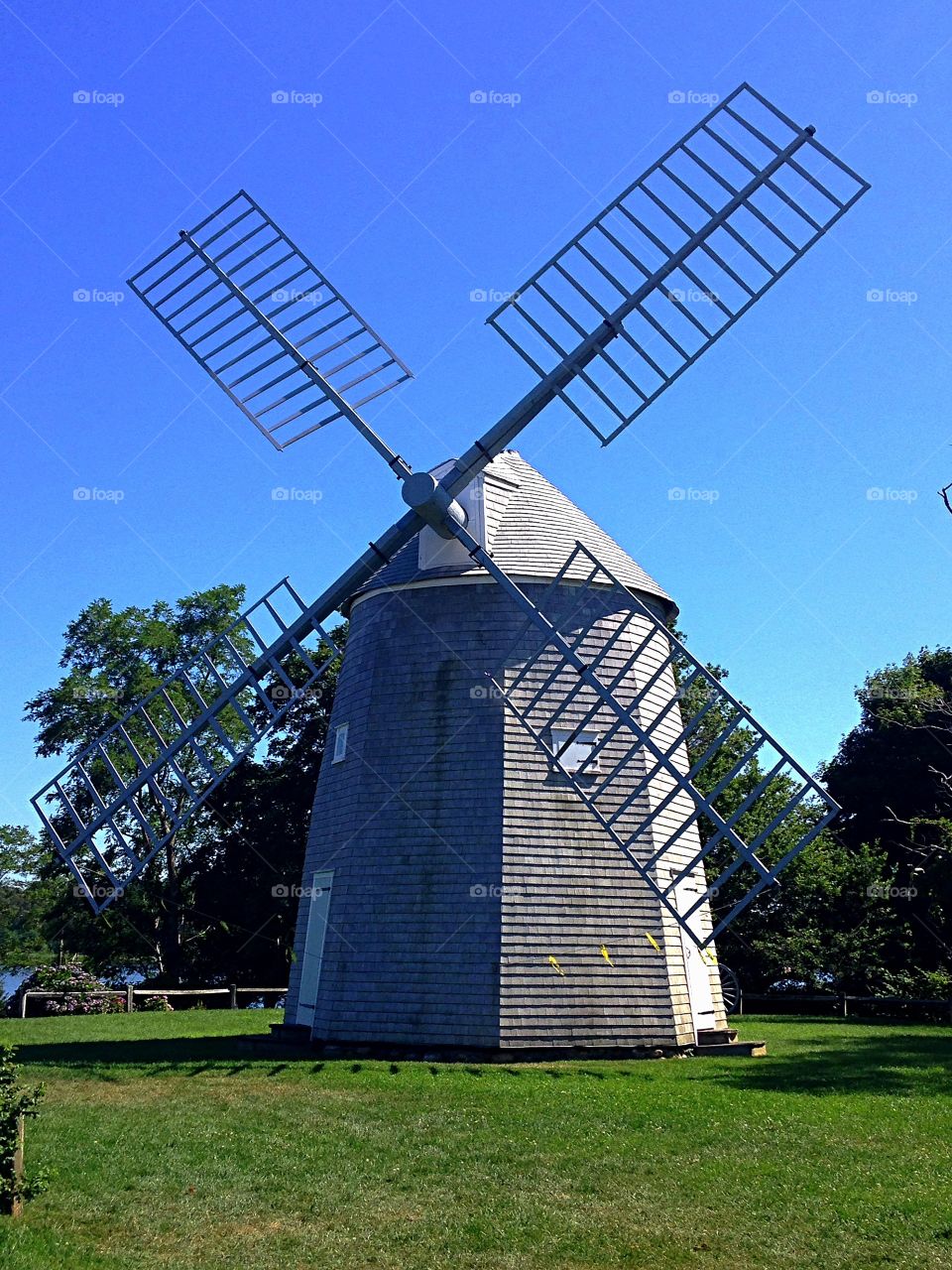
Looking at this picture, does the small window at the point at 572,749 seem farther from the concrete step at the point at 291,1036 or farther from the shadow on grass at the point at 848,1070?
the concrete step at the point at 291,1036

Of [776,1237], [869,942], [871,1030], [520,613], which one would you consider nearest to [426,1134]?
[776,1237]

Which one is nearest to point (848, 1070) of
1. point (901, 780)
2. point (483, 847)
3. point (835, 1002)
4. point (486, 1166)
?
point (483, 847)

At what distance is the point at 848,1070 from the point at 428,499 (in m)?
9.00

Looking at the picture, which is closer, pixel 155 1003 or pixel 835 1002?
pixel 835 1002

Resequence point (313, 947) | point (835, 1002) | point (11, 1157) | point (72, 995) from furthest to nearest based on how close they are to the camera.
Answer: point (835, 1002) < point (72, 995) < point (313, 947) < point (11, 1157)

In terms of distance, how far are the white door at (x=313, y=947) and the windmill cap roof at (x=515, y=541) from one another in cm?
446

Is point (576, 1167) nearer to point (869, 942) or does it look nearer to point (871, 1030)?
point (871, 1030)

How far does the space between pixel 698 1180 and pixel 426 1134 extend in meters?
2.73

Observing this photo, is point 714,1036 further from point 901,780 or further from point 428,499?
point 901,780

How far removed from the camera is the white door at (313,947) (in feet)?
57.2

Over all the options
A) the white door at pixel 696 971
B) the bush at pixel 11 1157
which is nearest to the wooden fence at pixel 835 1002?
the white door at pixel 696 971

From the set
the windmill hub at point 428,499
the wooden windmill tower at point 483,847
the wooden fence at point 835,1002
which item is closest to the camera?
the wooden windmill tower at point 483,847

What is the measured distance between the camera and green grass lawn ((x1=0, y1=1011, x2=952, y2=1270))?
26.3 ft

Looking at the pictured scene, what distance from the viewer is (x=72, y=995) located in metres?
28.2
